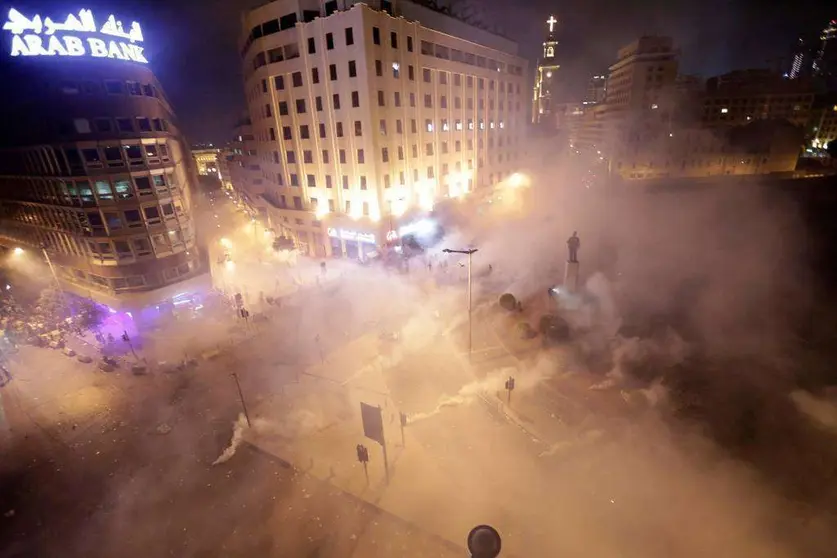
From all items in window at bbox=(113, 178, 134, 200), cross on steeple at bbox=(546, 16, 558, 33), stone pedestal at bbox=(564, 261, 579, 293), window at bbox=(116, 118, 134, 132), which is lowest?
stone pedestal at bbox=(564, 261, 579, 293)

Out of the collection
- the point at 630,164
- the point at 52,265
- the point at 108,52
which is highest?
the point at 108,52

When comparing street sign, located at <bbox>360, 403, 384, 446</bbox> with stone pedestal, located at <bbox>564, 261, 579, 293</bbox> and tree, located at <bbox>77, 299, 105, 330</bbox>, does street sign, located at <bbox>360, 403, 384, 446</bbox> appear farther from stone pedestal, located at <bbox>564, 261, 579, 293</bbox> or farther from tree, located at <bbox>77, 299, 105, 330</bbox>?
tree, located at <bbox>77, 299, 105, 330</bbox>

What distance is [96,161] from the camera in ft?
77.9

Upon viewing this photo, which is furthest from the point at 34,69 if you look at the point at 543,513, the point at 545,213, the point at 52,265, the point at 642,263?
the point at 545,213

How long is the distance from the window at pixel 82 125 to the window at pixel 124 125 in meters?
1.53

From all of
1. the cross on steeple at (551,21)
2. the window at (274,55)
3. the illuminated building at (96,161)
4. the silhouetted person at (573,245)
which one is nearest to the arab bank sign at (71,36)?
the illuminated building at (96,161)

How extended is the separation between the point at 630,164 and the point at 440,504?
189 feet

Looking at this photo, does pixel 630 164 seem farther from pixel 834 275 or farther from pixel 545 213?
pixel 834 275

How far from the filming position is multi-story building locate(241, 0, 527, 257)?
98.4 ft

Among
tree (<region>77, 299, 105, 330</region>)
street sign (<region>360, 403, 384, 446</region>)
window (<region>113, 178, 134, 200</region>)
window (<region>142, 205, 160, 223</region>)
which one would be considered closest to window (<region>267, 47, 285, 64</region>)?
window (<region>113, 178, 134, 200</region>)

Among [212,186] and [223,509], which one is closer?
[223,509]

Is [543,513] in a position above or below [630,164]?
below

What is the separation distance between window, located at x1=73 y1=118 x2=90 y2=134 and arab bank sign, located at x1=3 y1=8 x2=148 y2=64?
3744mm

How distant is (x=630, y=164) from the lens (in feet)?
180
